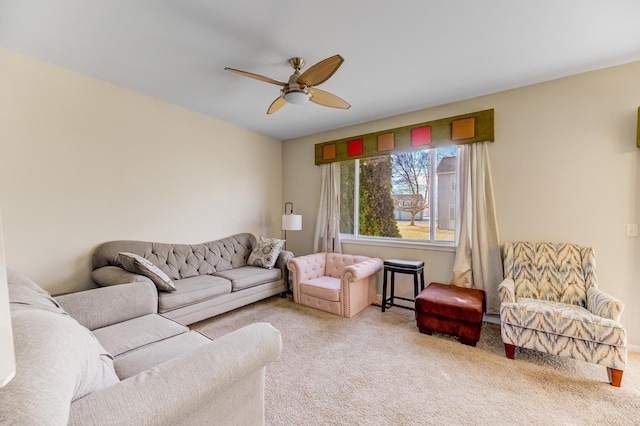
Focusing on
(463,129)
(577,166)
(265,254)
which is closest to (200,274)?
(265,254)

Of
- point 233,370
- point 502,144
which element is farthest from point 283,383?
point 502,144

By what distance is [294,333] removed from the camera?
287 centimetres

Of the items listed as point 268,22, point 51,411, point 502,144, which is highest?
point 268,22

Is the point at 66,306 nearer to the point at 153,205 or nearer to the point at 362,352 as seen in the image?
the point at 153,205

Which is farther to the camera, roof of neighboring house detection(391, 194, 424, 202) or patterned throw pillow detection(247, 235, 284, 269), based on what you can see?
patterned throw pillow detection(247, 235, 284, 269)

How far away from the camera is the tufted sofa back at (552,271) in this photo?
257 cm

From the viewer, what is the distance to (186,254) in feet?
11.6

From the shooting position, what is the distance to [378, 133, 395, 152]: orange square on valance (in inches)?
151

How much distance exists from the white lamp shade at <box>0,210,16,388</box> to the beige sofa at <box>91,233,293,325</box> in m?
2.34

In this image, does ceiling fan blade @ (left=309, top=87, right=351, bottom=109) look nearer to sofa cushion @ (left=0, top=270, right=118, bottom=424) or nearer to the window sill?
the window sill

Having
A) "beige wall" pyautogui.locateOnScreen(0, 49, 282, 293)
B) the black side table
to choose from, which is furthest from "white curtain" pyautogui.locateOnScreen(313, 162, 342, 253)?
"beige wall" pyautogui.locateOnScreen(0, 49, 282, 293)

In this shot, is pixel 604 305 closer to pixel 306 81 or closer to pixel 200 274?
pixel 306 81

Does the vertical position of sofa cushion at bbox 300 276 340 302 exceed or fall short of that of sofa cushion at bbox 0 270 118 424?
it falls short

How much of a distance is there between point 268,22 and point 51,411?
7.57 ft
